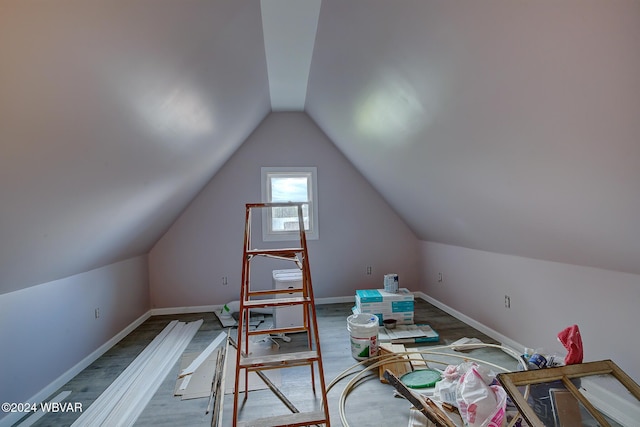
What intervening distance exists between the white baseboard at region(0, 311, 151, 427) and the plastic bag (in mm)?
2789

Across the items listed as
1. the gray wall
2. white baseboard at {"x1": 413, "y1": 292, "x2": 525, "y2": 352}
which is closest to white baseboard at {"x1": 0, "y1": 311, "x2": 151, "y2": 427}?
the gray wall

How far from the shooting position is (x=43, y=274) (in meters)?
2.19

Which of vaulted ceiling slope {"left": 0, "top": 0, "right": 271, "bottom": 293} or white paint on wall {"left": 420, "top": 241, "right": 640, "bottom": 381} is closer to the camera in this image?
vaulted ceiling slope {"left": 0, "top": 0, "right": 271, "bottom": 293}

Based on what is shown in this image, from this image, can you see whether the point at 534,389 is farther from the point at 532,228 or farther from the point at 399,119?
the point at 399,119

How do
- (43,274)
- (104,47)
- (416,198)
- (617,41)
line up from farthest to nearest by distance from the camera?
(416,198), (43,274), (104,47), (617,41)

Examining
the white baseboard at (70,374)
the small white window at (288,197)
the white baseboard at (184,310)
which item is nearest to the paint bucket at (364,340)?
the small white window at (288,197)

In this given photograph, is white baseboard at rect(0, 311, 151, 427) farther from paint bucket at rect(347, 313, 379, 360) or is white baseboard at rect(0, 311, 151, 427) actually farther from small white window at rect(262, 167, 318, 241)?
paint bucket at rect(347, 313, 379, 360)

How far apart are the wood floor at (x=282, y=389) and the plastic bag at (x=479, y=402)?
0.45m

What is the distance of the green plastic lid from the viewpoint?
2.28 metres

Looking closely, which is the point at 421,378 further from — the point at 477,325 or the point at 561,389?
the point at 477,325

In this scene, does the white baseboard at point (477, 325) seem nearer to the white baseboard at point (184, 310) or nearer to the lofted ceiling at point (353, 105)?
the lofted ceiling at point (353, 105)

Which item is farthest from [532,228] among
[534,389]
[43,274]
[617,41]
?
[43,274]

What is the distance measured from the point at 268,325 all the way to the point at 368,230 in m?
1.99

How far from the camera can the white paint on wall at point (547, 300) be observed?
6.40 feet
